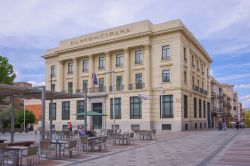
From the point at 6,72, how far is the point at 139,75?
1883cm

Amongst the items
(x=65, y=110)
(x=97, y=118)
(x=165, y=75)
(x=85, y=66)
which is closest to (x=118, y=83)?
(x=97, y=118)

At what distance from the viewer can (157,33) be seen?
46.4m

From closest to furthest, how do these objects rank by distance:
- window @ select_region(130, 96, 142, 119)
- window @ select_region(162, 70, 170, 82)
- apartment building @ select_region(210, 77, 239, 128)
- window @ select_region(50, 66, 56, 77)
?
window @ select_region(162, 70, 170, 82)
window @ select_region(130, 96, 142, 119)
window @ select_region(50, 66, 56, 77)
apartment building @ select_region(210, 77, 239, 128)

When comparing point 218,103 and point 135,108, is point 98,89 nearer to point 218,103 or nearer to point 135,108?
point 135,108

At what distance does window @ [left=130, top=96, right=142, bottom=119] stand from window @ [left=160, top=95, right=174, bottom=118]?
3367 millimetres

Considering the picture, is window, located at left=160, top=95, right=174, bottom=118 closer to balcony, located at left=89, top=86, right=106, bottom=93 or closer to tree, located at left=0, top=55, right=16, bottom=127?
balcony, located at left=89, top=86, right=106, bottom=93

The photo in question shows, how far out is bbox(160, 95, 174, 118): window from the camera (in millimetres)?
45125

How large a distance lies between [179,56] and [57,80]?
24235mm

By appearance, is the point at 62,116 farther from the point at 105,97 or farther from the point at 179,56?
the point at 179,56

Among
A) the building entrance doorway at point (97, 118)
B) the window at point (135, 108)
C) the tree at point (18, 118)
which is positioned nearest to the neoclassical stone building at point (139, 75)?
the window at point (135, 108)

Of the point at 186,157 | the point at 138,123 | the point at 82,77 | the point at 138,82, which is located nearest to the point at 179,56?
the point at 138,82

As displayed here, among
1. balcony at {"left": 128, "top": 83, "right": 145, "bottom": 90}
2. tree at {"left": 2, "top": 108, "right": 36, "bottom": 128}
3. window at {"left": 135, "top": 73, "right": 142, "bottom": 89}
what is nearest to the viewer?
balcony at {"left": 128, "top": 83, "right": 145, "bottom": 90}

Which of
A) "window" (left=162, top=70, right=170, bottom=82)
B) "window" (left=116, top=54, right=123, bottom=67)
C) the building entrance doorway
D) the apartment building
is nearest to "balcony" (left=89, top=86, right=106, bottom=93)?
the building entrance doorway

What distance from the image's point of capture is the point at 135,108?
4762 centimetres
